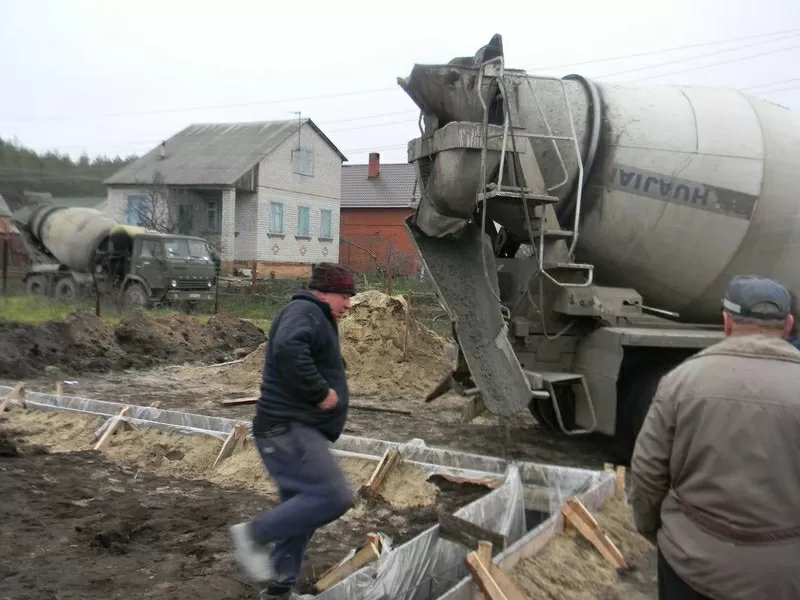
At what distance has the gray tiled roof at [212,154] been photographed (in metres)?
32.4

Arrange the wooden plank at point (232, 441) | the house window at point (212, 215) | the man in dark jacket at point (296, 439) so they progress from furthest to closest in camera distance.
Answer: the house window at point (212, 215) → the wooden plank at point (232, 441) → the man in dark jacket at point (296, 439)

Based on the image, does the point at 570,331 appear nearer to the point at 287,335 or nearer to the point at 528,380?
the point at 528,380

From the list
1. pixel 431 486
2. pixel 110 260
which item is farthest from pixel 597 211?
pixel 110 260

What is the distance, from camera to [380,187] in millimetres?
42781

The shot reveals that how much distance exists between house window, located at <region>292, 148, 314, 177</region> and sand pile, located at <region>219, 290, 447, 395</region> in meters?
22.8

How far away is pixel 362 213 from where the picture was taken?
42.2 m

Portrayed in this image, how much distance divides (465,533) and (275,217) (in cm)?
3020

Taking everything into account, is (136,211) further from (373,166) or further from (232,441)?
(232,441)

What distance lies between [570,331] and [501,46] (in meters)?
2.63

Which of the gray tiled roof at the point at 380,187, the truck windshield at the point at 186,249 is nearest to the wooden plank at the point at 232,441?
the truck windshield at the point at 186,249

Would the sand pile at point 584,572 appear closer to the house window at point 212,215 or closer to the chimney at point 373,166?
the house window at point 212,215

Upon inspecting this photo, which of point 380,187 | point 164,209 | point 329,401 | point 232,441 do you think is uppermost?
point 380,187

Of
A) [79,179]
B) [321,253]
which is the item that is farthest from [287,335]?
[79,179]

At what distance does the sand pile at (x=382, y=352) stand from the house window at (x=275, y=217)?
822 inches
